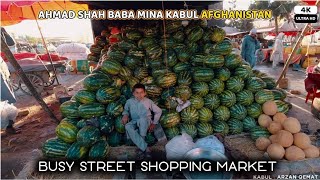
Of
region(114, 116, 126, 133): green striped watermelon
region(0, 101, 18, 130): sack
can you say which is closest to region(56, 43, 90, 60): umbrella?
region(0, 101, 18, 130): sack

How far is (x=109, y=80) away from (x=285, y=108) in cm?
371

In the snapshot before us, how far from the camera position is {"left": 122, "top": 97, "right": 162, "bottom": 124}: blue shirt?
13.7 ft

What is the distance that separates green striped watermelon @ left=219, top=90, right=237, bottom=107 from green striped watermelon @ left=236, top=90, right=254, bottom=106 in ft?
0.41

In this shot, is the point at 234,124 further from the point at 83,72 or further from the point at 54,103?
the point at 83,72

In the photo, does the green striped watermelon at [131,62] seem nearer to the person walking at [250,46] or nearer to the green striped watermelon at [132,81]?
the green striped watermelon at [132,81]

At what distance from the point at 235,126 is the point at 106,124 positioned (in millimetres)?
2487

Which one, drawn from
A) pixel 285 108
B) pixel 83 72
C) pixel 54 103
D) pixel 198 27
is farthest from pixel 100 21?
pixel 83 72

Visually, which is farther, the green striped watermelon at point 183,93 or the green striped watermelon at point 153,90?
the green striped watermelon at point 153,90

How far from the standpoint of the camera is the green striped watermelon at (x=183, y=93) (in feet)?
14.8

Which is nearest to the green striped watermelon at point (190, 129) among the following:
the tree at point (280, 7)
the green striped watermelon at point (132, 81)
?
the green striped watermelon at point (132, 81)

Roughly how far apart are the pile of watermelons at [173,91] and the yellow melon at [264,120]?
A: 0.34 ft

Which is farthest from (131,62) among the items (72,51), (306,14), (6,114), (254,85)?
(72,51)

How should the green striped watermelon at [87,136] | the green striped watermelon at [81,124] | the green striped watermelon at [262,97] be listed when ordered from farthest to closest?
the green striped watermelon at [262,97]
the green striped watermelon at [81,124]
the green striped watermelon at [87,136]

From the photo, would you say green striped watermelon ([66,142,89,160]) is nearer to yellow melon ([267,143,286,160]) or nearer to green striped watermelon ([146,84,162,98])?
green striped watermelon ([146,84,162,98])
